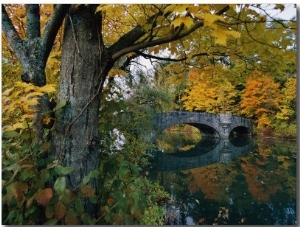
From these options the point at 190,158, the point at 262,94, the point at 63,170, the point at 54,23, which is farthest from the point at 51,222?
the point at 190,158

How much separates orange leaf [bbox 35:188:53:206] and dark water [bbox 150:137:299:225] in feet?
9.39

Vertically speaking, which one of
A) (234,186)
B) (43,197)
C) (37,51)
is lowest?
(234,186)

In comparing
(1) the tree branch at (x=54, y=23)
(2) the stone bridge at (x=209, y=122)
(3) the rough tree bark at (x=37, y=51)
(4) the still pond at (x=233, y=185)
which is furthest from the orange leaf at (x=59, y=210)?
(2) the stone bridge at (x=209, y=122)

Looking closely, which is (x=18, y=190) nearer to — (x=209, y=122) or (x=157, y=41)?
(x=157, y=41)

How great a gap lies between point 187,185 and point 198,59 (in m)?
4.57

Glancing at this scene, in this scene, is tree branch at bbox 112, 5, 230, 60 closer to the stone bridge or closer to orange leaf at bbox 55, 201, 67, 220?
orange leaf at bbox 55, 201, 67, 220

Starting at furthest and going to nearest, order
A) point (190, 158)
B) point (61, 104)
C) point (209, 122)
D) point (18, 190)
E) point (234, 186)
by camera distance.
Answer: point (209, 122) < point (190, 158) < point (234, 186) < point (61, 104) < point (18, 190)

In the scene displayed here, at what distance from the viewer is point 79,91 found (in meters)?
1.20

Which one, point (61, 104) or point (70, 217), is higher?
point (61, 104)

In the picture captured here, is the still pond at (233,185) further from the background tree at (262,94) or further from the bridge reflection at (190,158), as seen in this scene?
the background tree at (262,94)

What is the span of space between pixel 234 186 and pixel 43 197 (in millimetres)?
5277

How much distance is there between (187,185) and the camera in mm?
5980

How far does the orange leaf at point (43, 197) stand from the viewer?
93cm

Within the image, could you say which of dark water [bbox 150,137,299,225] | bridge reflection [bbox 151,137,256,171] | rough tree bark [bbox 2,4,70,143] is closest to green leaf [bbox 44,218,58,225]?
rough tree bark [bbox 2,4,70,143]
